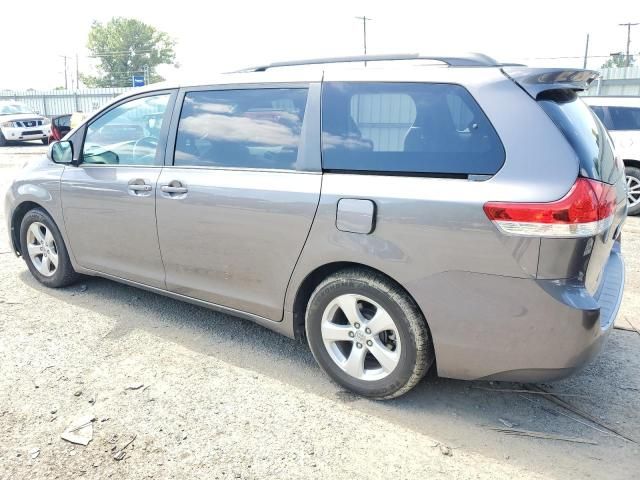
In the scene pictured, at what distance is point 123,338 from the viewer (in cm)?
374

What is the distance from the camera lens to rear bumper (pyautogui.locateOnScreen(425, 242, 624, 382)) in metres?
2.36

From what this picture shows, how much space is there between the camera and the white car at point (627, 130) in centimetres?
779

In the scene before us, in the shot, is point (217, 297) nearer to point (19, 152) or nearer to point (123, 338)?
point (123, 338)

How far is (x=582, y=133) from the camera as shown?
256 cm

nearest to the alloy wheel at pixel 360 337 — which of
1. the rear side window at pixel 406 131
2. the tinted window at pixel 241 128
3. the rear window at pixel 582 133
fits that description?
the rear side window at pixel 406 131

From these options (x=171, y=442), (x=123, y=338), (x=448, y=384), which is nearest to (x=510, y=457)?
(x=448, y=384)

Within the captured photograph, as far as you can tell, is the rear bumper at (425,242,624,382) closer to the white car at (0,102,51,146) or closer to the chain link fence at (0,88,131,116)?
the white car at (0,102,51,146)

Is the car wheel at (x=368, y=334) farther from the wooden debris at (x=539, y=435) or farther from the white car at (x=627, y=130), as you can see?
the white car at (x=627, y=130)

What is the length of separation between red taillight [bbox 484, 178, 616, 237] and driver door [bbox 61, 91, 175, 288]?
229cm

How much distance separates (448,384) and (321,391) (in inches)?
29.0

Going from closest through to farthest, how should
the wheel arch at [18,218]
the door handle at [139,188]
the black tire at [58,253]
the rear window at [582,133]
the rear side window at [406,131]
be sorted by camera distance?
the rear window at [582,133] < the rear side window at [406,131] < the door handle at [139,188] < the black tire at [58,253] < the wheel arch at [18,218]

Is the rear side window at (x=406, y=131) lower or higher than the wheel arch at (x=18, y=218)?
higher

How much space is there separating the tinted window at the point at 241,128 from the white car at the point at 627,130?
20.9 feet

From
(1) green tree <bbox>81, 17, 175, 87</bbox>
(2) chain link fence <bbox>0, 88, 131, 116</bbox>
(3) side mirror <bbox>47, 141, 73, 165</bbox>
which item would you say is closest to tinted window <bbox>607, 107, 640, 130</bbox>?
(3) side mirror <bbox>47, 141, 73, 165</bbox>
